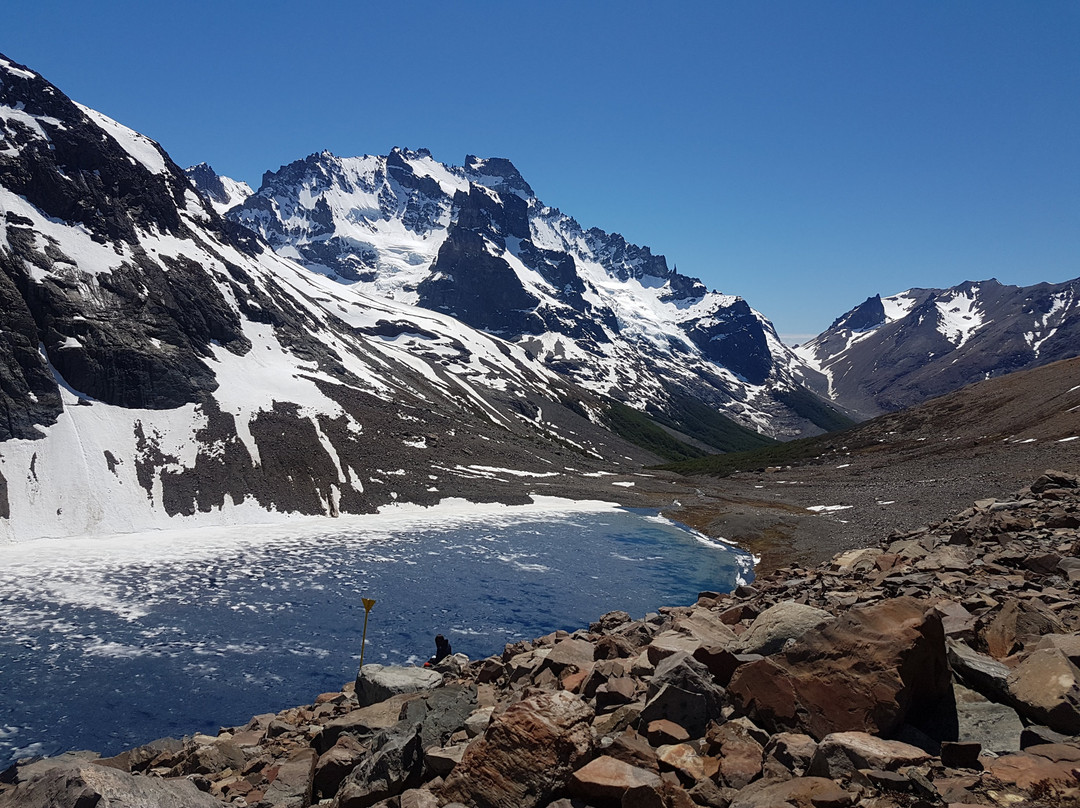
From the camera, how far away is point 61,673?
37.8 meters

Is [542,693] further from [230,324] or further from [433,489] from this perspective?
[230,324]

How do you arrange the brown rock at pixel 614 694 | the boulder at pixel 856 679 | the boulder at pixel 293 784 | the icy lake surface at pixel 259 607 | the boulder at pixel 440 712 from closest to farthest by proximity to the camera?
1. the boulder at pixel 856 679
2. the brown rock at pixel 614 694
3. the boulder at pixel 440 712
4. the boulder at pixel 293 784
5. the icy lake surface at pixel 259 607

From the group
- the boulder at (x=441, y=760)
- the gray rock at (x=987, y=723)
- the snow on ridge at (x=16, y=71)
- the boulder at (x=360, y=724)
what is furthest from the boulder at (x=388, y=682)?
the snow on ridge at (x=16, y=71)

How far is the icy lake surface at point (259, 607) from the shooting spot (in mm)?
34250

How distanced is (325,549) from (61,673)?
36627 mm

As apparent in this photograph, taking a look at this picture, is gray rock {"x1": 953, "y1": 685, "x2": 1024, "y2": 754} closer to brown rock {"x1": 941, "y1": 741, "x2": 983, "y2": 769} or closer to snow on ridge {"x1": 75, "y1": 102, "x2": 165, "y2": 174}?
brown rock {"x1": 941, "y1": 741, "x2": 983, "y2": 769}

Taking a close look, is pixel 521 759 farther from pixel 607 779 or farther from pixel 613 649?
pixel 613 649

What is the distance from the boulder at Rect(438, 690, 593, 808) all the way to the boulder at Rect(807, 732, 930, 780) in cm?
349

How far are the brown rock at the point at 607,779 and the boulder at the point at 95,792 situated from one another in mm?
6889

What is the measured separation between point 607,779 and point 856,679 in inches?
191

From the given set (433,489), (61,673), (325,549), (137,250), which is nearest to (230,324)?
(137,250)

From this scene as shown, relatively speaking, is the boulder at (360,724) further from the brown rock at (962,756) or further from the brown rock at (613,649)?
the brown rock at (962,756)

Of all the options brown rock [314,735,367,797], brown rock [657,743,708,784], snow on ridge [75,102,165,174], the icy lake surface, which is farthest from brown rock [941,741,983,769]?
snow on ridge [75,102,165,174]

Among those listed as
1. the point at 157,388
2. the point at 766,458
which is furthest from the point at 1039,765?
the point at 766,458
